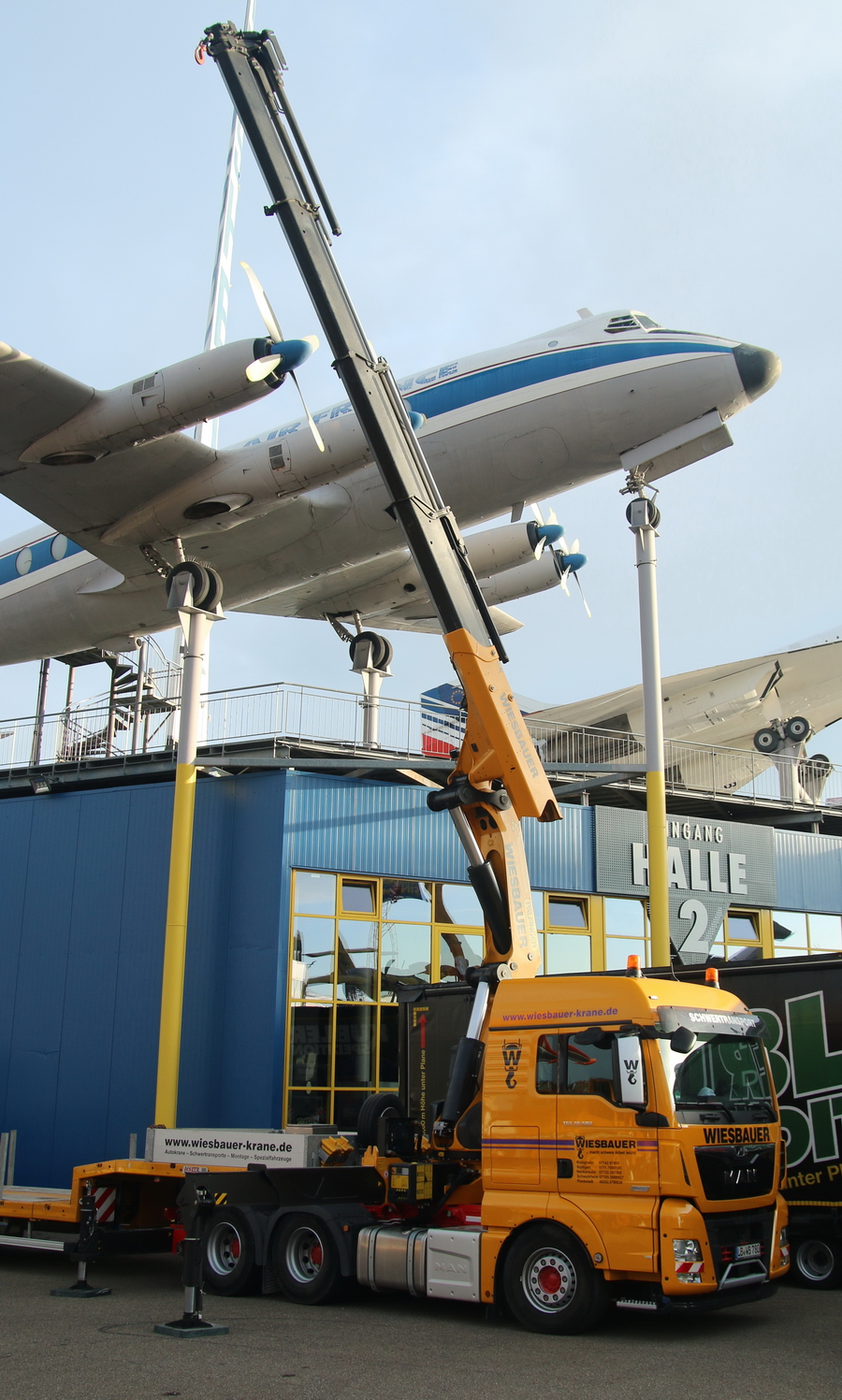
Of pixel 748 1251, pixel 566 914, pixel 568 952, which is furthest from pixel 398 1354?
pixel 566 914

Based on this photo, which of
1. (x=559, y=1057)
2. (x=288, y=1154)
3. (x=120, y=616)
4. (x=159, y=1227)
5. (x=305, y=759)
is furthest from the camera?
(x=120, y=616)

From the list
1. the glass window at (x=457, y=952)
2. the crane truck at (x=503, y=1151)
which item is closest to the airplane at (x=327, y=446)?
the crane truck at (x=503, y=1151)

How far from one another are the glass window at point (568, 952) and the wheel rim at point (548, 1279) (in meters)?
12.5

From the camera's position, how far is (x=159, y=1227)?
1207 centimetres

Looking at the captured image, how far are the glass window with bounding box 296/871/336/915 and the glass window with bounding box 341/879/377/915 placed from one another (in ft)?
0.83

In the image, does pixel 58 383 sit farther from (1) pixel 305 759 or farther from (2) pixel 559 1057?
(2) pixel 559 1057

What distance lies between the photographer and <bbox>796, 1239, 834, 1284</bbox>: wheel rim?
11.2 m

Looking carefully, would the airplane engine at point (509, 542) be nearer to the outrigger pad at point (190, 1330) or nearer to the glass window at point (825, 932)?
the glass window at point (825, 932)

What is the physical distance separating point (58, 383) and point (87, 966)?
32.5 feet

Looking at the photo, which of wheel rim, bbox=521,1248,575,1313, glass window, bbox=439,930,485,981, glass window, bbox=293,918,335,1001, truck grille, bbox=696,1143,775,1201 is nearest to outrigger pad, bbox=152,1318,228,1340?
wheel rim, bbox=521,1248,575,1313

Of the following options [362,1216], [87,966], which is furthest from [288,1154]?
[87,966]

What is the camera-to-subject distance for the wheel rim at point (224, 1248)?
424 inches

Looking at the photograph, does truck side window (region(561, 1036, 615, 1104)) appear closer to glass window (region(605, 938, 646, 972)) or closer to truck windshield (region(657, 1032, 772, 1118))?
truck windshield (region(657, 1032, 772, 1118))

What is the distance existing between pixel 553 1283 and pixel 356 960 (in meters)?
11.1
